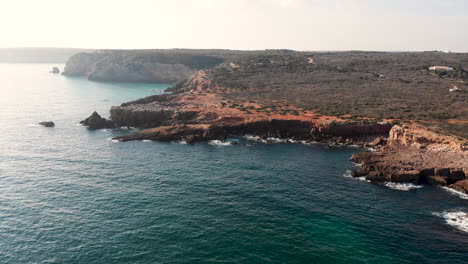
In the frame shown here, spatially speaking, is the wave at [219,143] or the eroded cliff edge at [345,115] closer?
the eroded cliff edge at [345,115]

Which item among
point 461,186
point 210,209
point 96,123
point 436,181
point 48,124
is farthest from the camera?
point 48,124

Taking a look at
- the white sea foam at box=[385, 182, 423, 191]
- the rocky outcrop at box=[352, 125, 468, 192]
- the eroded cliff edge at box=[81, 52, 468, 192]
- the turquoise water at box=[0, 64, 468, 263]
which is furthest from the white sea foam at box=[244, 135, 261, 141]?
the white sea foam at box=[385, 182, 423, 191]

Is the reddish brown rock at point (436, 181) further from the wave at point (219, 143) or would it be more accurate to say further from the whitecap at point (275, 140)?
the wave at point (219, 143)

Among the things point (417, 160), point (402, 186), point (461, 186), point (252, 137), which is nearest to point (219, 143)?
point (252, 137)

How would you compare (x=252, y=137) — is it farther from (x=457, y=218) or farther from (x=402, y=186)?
(x=457, y=218)

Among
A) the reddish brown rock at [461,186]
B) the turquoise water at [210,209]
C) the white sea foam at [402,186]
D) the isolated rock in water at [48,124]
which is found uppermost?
the isolated rock in water at [48,124]

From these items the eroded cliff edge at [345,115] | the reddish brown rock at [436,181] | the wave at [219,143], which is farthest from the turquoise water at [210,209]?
the eroded cliff edge at [345,115]

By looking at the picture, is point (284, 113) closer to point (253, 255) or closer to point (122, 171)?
point (122, 171)
